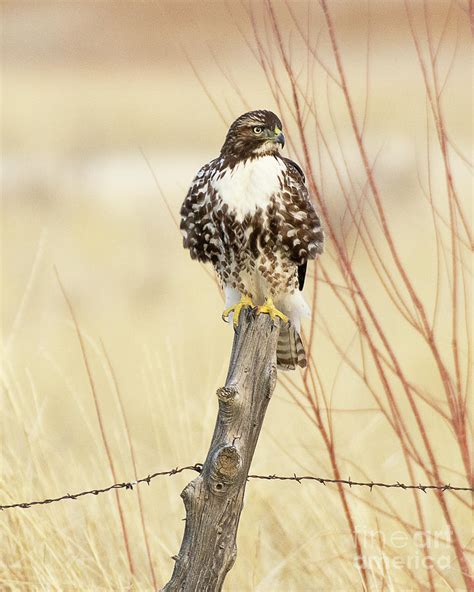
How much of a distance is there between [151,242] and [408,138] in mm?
4583

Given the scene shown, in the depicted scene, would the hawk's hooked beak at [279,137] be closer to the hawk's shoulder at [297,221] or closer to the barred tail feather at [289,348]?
the hawk's shoulder at [297,221]

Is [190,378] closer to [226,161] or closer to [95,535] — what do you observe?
[95,535]

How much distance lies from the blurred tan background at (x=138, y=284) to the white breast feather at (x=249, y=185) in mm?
228

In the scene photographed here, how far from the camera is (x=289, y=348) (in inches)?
144

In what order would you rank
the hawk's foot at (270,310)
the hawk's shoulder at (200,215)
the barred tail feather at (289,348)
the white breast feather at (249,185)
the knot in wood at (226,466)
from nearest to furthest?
the knot in wood at (226,466), the hawk's foot at (270,310), the white breast feather at (249,185), the hawk's shoulder at (200,215), the barred tail feather at (289,348)

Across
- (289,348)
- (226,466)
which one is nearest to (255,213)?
(289,348)

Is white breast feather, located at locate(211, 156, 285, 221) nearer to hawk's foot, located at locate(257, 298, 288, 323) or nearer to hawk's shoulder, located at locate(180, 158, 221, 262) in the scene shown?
hawk's shoulder, located at locate(180, 158, 221, 262)

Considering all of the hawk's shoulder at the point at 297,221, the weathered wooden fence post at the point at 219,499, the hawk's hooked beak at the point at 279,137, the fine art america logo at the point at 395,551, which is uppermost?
the hawk's hooked beak at the point at 279,137

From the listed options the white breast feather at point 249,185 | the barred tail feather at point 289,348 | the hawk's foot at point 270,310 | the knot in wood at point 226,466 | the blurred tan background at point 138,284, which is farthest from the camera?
the blurred tan background at point 138,284

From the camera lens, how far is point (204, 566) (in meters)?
2.58

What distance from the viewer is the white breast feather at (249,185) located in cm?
333

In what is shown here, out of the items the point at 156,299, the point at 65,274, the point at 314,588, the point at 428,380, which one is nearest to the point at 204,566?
the point at 314,588

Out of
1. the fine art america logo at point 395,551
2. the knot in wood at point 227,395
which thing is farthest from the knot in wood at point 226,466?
the fine art america logo at point 395,551

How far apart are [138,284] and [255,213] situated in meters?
7.06
